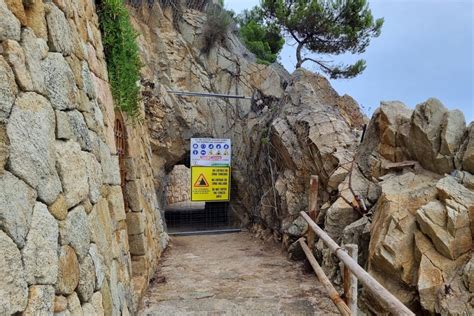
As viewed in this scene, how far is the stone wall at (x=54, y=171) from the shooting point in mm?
1179

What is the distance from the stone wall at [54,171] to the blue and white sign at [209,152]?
4592 mm

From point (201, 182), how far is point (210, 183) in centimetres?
20

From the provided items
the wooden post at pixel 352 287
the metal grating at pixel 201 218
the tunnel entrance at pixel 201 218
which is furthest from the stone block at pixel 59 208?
the metal grating at pixel 201 218

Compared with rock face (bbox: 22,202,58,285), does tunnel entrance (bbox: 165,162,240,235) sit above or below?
below

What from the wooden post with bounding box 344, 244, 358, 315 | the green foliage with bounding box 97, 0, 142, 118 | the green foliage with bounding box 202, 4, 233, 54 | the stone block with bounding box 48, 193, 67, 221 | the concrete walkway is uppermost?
the green foliage with bounding box 202, 4, 233, 54

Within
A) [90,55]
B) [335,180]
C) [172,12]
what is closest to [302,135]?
[335,180]

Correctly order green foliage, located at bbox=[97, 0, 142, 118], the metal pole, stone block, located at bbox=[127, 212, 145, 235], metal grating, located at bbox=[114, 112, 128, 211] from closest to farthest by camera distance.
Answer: the metal pole → green foliage, located at bbox=[97, 0, 142, 118] → metal grating, located at bbox=[114, 112, 128, 211] → stone block, located at bbox=[127, 212, 145, 235]

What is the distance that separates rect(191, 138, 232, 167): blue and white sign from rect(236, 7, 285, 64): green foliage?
5348 millimetres

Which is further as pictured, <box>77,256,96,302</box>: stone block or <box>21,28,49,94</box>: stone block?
<box>77,256,96,302</box>: stone block

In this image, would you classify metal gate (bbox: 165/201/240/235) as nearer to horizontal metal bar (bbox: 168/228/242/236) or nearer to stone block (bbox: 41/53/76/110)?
horizontal metal bar (bbox: 168/228/242/236)

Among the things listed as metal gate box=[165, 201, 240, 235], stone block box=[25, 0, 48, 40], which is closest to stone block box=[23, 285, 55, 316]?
stone block box=[25, 0, 48, 40]

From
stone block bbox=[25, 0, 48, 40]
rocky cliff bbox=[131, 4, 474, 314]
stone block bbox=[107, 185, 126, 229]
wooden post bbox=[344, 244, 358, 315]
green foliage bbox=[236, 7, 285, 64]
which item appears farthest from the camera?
green foliage bbox=[236, 7, 285, 64]

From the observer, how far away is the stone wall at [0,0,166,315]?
1.18m

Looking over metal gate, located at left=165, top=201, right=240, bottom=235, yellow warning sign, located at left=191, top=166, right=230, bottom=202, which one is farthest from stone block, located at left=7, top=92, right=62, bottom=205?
metal gate, located at left=165, top=201, right=240, bottom=235
